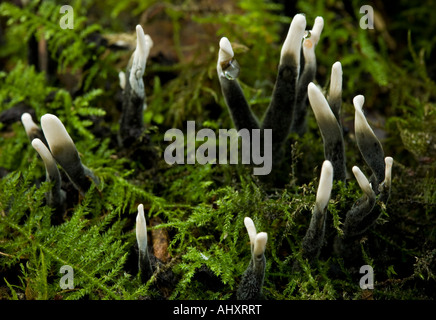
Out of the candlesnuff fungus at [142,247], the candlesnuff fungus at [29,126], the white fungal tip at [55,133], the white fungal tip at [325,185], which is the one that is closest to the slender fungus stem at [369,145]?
the white fungal tip at [325,185]

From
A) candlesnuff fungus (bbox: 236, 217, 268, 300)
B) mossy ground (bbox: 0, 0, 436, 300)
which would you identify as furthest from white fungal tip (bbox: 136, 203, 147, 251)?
candlesnuff fungus (bbox: 236, 217, 268, 300)

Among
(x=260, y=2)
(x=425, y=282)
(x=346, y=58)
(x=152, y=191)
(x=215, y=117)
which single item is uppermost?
(x=260, y=2)

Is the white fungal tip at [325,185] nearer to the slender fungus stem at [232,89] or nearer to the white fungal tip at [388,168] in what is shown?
the white fungal tip at [388,168]

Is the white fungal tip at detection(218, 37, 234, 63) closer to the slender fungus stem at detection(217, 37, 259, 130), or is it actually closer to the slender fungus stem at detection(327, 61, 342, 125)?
the slender fungus stem at detection(217, 37, 259, 130)

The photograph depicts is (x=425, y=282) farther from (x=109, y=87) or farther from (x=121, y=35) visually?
(x=121, y=35)

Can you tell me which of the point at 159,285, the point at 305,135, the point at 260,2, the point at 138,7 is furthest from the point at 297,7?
the point at 159,285

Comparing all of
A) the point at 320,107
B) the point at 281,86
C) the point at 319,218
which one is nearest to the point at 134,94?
the point at 281,86
